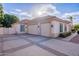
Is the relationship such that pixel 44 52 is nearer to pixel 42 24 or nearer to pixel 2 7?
pixel 42 24

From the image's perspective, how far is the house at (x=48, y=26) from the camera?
9.25ft

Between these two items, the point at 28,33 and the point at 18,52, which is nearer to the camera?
the point at 18,52

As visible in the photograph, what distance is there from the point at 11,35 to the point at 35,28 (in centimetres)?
46

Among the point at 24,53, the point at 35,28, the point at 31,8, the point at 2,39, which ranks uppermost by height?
the point at 31,8

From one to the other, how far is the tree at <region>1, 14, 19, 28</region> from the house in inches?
10.7

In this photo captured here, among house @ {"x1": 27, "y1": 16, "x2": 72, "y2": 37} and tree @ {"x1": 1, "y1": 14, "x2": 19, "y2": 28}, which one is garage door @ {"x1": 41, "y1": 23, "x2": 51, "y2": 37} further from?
tree @ {"x1": 1, "y1": 14, "x2": 19, "y2": 28}

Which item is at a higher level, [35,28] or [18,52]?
[35,28]

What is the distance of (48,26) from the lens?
2.84 metres

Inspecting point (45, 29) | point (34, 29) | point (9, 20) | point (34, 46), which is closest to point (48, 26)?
point (45, 29)

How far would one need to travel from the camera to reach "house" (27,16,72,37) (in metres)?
2.82

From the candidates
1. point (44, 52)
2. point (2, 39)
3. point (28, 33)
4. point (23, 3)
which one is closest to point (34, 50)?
point (44, 52)

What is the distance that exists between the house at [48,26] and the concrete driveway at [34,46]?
0.37 ft

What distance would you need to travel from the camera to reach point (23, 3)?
9.07ft

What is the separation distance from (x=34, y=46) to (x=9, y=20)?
0.65 m
